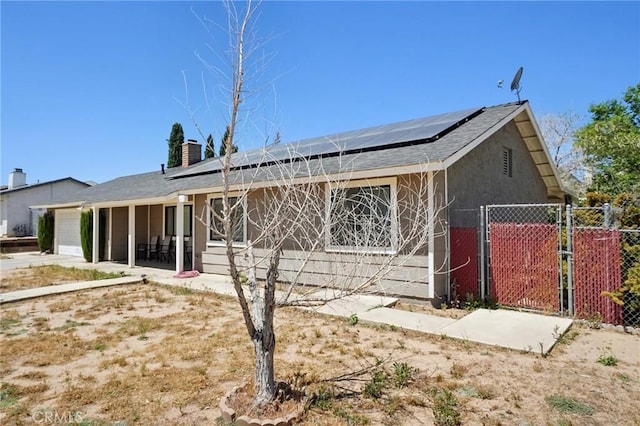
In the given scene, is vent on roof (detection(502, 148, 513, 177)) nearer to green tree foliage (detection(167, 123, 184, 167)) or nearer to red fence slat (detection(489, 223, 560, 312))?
red fence slat (detection(489, 223, 560, 312))

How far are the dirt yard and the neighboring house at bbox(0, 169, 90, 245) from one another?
84.0ft

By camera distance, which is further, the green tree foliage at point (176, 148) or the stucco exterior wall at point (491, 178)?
the green tree foliage at point (176, 148)

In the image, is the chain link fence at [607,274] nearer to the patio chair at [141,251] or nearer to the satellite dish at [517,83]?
the satellite dish at [517,83]

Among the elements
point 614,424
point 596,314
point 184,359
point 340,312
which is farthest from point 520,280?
point 184,359

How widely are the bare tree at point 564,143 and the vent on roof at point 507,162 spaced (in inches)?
723

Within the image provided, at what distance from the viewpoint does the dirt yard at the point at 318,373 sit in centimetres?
318

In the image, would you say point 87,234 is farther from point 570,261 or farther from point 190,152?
point 570,261

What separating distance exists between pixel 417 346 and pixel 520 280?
121 inches

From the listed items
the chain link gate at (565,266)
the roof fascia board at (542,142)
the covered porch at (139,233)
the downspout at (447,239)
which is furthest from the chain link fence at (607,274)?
the covered porch at (139,233)

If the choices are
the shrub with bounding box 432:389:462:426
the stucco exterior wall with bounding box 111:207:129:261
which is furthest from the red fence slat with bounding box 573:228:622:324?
the stucco exterior wall with bounding box 111:207:129:261

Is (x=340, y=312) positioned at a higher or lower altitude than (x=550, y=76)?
lower

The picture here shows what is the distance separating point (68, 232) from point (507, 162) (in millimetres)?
20236

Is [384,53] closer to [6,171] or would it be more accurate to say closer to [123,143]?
[123,143]

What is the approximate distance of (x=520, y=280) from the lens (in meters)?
6.84
